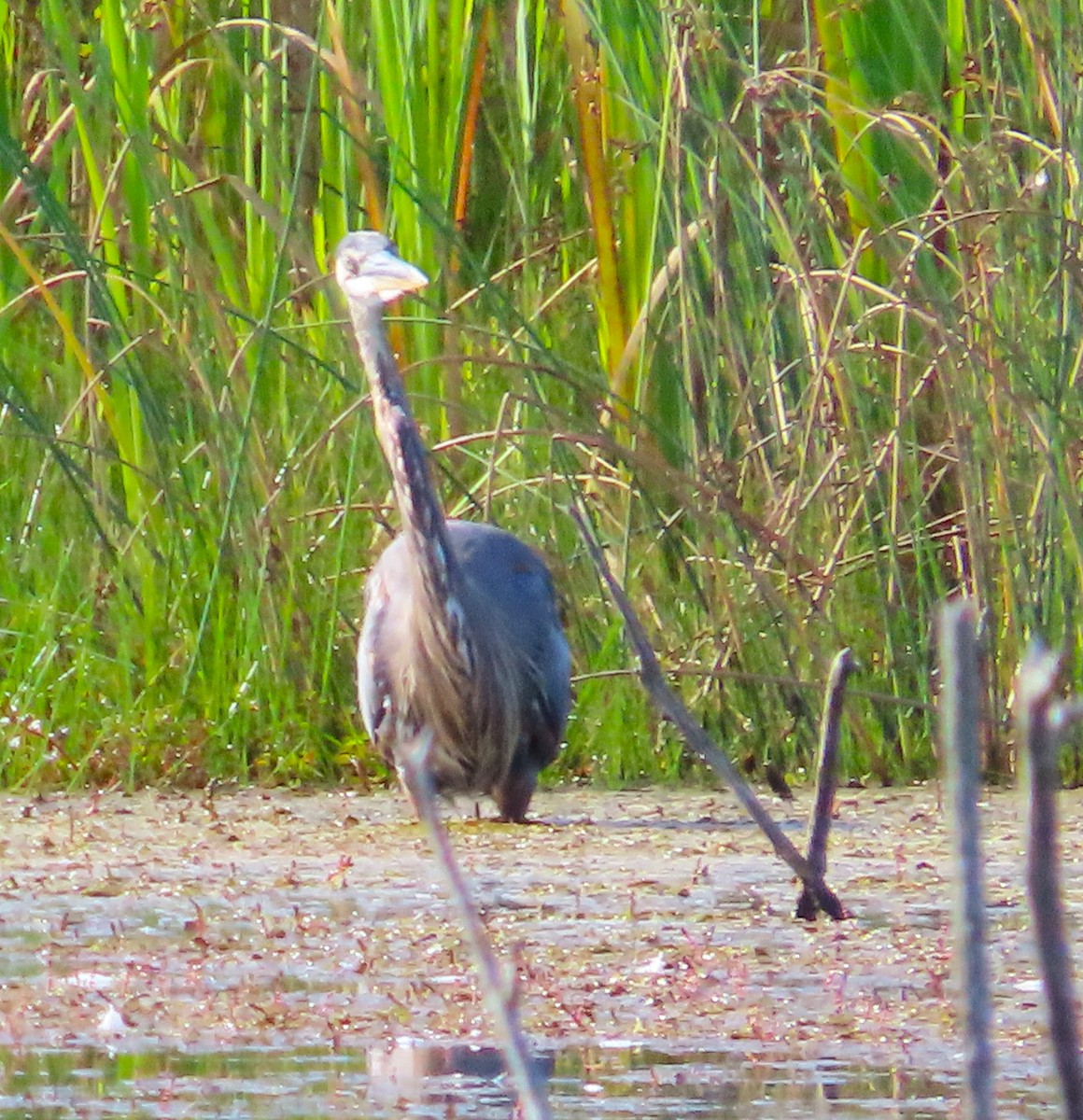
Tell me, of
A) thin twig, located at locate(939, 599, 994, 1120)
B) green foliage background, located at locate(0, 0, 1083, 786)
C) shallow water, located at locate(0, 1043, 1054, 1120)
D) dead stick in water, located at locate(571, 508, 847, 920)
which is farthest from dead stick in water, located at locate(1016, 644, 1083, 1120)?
green foliage background, located at locate(0, 0, 1083, 786)

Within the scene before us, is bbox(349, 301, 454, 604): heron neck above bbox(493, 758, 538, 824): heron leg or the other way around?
above

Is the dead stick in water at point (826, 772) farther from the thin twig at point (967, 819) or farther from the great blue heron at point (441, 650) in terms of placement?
the thin twig at point (967, 819)

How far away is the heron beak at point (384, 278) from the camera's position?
422 cm

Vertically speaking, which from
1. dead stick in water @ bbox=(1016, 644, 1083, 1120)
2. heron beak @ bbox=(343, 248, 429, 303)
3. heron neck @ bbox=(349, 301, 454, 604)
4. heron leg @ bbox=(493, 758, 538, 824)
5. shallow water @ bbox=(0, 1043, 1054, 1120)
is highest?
heron beak @ bbox=(343, 248, 429, 303)

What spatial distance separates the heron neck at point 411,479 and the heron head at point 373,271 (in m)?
0.04

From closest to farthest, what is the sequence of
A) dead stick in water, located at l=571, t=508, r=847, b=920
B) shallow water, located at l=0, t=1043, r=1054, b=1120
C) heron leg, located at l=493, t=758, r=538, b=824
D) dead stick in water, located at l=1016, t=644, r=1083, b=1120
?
dead stick in water, located at l=1016, t=644, r=1083, b=1120 → shallow water, located at l=0, t=1043, r=1054, b=1120 → dead stick in water, located at l=571, t=508, r=847, b=920 → heron leg, located at l=493, t=758, r=538, b=824

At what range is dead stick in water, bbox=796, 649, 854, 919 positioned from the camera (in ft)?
9.32

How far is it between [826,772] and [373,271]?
1689 millimetres

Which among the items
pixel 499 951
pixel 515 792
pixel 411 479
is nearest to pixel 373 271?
pixel 411 479

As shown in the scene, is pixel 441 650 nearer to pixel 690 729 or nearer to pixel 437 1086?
pixel 690 729

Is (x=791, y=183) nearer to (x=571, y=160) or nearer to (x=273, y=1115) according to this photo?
(x=571, y=160)

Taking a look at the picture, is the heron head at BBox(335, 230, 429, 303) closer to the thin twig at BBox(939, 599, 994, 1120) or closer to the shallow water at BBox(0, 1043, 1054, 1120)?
the shallow water at BBox(0, 1043, 1054, 1120)

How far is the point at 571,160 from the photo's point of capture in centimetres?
539

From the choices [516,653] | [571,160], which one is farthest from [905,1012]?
[571,160]
